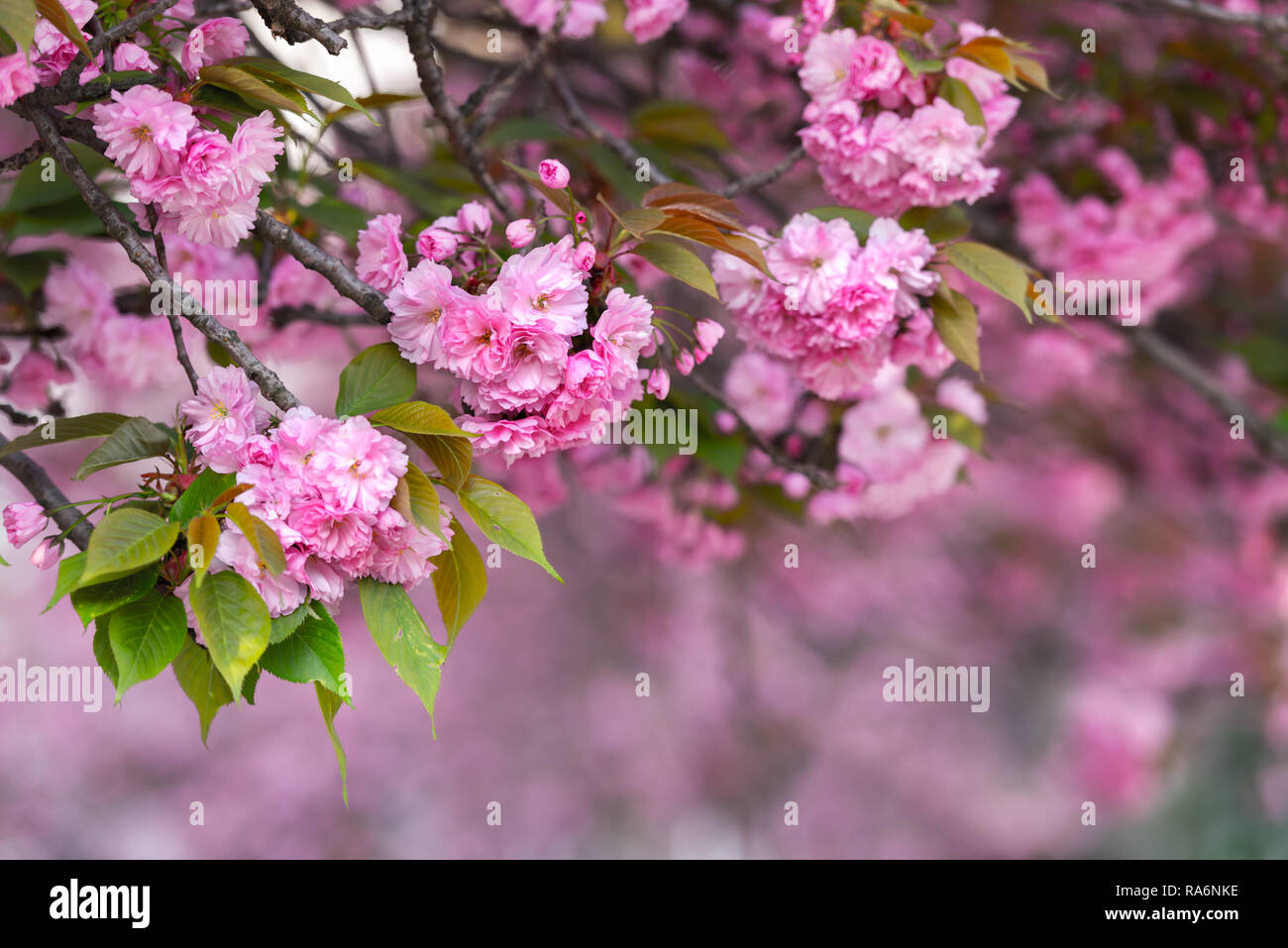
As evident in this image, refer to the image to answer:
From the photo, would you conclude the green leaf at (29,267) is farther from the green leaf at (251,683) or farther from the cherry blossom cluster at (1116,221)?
the cherry blossom cluster at (1116,221)

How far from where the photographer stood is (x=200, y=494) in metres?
0.72

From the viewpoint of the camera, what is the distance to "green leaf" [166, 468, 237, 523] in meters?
0.71

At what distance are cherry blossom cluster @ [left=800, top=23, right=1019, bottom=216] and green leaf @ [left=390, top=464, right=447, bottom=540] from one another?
0.61 meters

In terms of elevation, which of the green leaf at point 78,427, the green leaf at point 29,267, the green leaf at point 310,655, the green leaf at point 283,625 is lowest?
the green leaf at point 310,655

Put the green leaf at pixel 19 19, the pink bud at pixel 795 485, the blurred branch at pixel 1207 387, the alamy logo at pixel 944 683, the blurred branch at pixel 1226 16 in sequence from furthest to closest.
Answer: the alamy logo at pixel 944 683, the blurred branch at pixel 1207 387, the pink bud at pixel 795 485, the blurred branch at pixel 1226 16, the green leaf at pixel 19 19

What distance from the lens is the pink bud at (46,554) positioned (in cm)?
76

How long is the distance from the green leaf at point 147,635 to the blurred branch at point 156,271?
18cm

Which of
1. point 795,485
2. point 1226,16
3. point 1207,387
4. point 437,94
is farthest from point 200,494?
point 1207,387

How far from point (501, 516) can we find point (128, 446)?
30 centimetres

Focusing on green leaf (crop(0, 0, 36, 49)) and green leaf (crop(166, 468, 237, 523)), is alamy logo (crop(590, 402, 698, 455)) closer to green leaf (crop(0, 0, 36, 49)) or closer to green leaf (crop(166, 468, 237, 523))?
green leaf (crop(166, 468, 237, 523))

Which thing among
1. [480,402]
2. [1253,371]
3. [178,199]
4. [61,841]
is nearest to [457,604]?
[480,402]

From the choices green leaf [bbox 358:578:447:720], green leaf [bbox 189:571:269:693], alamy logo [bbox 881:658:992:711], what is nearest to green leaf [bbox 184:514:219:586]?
green leaf [bbox 189:571:269:693]

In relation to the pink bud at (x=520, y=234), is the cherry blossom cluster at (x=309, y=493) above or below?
below

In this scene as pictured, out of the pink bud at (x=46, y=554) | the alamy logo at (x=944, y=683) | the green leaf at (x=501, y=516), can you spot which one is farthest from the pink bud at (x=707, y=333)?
the alamy logo at (x=944, y=683)
